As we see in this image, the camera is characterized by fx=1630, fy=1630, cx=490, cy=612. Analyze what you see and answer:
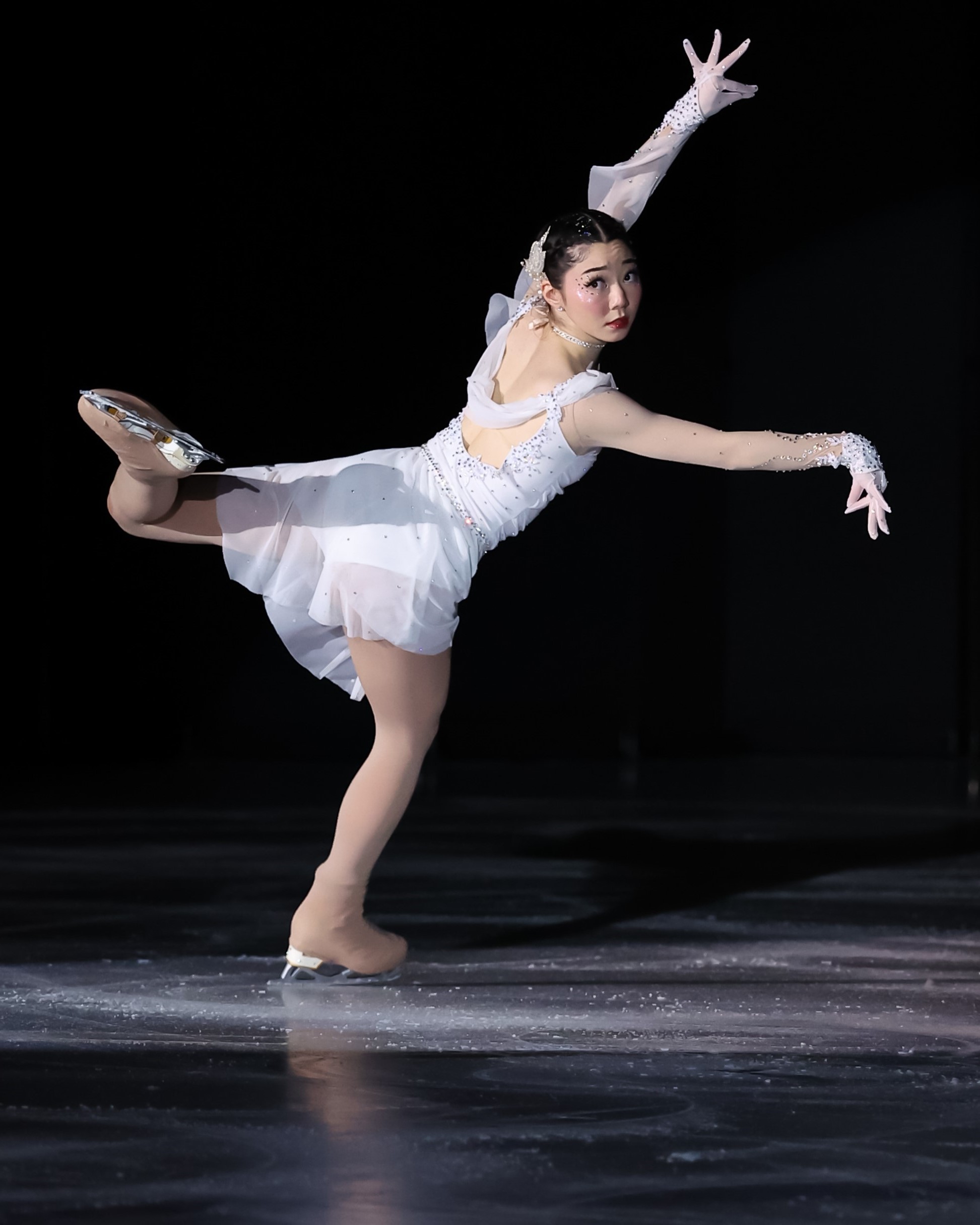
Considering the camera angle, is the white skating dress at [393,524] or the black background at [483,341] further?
the black background at [483,341]

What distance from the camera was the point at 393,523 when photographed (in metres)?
Answer: 2.69

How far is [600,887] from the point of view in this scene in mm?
3650

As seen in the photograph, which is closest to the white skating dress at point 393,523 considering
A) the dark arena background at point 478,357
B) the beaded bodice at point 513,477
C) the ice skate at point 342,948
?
the beaded bodice at point 513,477

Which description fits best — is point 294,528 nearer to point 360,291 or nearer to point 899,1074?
point 899,1074

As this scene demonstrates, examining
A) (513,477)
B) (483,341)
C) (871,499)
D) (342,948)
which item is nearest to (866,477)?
(871,499)

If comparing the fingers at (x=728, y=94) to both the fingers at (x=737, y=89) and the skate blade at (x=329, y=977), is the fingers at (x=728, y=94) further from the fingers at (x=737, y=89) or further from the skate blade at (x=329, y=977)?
the skate blade at (x=329, y=977)

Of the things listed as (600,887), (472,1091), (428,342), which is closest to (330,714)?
(428,342)

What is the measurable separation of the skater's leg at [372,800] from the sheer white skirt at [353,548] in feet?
0.17

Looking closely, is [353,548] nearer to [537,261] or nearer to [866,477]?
[537,261]

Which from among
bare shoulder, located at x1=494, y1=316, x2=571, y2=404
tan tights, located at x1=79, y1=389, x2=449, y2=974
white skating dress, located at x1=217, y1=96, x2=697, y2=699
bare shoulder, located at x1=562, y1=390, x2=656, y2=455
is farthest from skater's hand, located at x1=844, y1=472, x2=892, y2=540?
tan tights, located at x1=79, y1=389, x2=449, y2=974

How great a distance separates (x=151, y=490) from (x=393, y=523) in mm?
394

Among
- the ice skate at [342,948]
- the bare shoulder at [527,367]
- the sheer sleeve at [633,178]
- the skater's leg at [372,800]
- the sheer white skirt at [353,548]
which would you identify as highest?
the sheer sleeve at [633,178]

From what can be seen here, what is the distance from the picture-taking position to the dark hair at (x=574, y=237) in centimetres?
268

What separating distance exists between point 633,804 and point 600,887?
1473 mm
